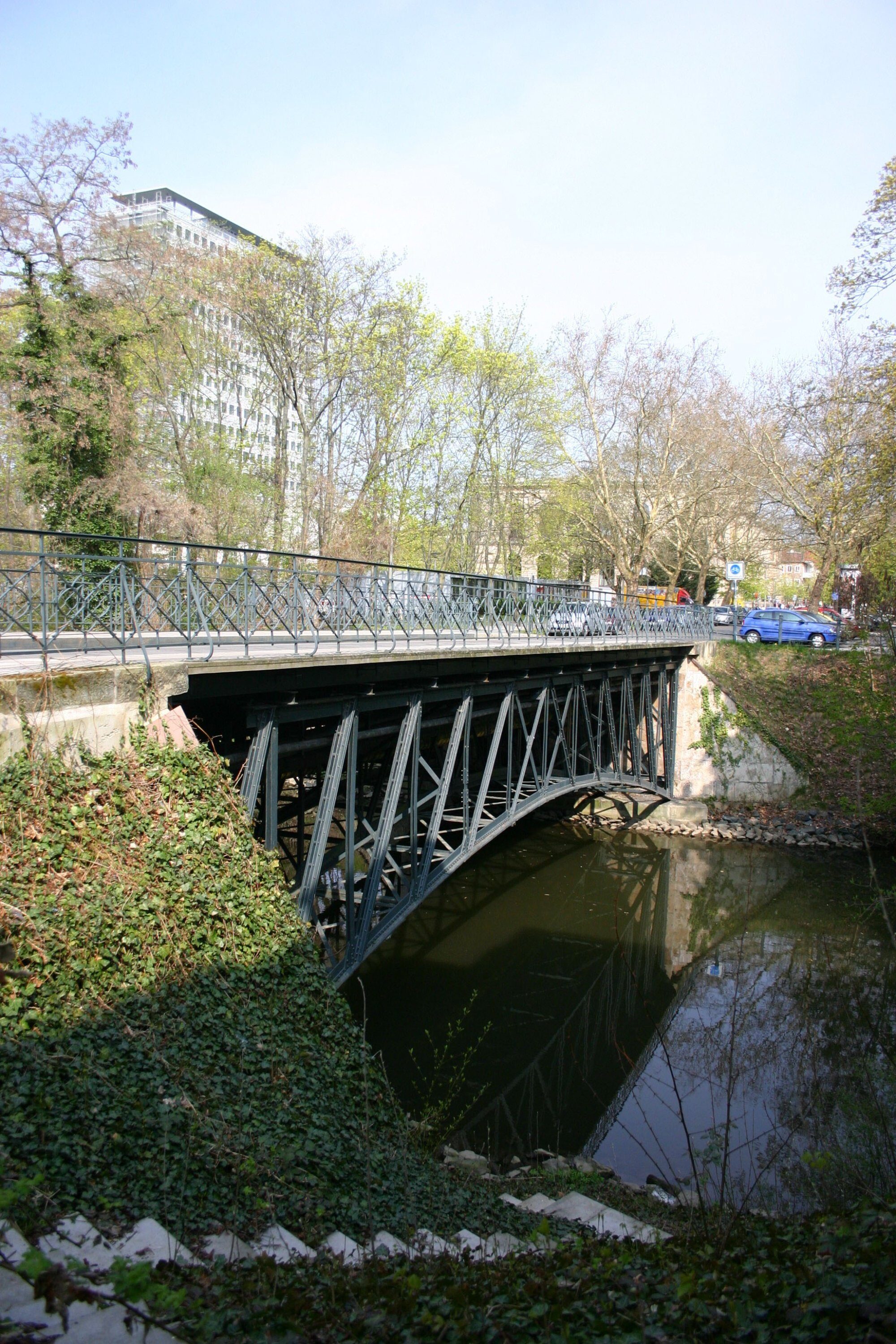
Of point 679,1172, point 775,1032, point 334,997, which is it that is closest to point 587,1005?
point 775,1032

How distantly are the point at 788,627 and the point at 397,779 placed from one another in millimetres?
26151

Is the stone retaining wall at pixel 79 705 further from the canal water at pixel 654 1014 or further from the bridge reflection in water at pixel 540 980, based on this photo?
the bridge reflection in water at pixel 540 980

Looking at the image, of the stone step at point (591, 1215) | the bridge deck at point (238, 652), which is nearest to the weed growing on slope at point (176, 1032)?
the stone step at point (591, 1215)

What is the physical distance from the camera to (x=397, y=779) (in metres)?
9.88

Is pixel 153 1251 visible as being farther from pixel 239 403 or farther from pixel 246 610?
pixel 239 403

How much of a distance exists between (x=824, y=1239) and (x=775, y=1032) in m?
9.01

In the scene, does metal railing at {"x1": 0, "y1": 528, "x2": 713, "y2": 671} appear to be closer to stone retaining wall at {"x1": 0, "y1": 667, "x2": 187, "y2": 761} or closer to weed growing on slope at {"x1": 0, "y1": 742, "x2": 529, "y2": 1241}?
stone retaining wall at {"x1": 0, "y1": 667, "x2": 187, "y2": 761}

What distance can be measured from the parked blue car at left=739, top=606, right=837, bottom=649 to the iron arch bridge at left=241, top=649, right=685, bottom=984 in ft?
42.3

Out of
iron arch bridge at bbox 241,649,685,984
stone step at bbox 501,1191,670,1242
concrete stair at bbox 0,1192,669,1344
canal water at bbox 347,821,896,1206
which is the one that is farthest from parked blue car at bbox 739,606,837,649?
concrete stair at bbox 0,1192,669,1344

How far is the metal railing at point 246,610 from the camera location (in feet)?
25.7

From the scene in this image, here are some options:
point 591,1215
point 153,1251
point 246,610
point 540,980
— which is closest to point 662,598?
point 540,980

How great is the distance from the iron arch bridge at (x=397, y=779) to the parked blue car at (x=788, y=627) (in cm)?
1289

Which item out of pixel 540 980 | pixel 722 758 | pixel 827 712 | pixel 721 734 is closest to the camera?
pixel 540 980

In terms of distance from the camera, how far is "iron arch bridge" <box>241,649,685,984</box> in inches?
341
